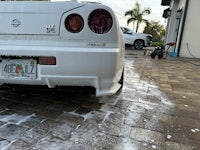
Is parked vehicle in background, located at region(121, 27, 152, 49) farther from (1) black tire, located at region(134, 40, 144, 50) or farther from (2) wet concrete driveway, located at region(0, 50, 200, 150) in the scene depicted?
(2) wet concrete driveway, located at region(0, 50, 200, 150)

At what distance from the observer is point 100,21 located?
2.04m

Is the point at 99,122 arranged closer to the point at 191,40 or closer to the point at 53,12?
the point at 53,12

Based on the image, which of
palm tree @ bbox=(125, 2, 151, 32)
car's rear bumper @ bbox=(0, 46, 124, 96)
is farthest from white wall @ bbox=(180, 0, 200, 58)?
palm tree @ bbox=(125, 2, 151, 32)

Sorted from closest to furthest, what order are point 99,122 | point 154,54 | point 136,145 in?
point 136,145, point 99,122, point 154,54

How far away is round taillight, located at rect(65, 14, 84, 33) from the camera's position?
2.02m

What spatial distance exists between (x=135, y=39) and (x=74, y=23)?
45.4ft

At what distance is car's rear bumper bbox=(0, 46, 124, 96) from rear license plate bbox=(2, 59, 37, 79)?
0.13 ft

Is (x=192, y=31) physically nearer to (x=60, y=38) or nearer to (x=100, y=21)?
(x=100, y=21)

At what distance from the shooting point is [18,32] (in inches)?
80.1

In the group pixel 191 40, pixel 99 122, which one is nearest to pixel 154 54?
pixel 191 40

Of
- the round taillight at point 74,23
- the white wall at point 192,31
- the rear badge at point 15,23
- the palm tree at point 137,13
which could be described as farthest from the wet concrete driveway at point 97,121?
the palm tree at point 137,13

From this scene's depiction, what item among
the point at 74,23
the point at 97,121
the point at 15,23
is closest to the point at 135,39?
the point at 97,121

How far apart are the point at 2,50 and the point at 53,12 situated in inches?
23.3

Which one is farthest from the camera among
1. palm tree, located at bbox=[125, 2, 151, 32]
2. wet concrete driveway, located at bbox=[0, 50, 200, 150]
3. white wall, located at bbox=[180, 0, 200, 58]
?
palm tree, located at bbox=[125, 2, 151, 32]
